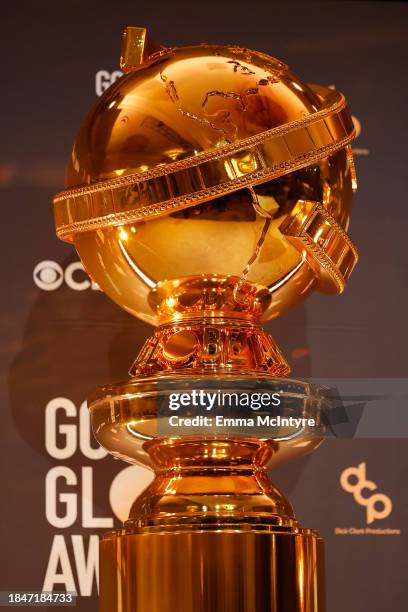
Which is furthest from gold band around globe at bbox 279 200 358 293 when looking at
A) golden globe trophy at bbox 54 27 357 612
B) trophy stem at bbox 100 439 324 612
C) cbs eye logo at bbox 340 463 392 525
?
cbs eye logo at bbox 340 463 392 525

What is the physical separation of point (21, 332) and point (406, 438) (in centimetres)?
56

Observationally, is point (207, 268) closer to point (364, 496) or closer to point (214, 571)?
point (214, 571)

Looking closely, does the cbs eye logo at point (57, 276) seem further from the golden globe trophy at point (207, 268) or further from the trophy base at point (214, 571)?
the trophy base at point (214, 571)

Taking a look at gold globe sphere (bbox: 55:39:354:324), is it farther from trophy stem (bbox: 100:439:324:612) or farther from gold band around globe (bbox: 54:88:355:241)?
trophy stem (bbox: 100:439:324:612)

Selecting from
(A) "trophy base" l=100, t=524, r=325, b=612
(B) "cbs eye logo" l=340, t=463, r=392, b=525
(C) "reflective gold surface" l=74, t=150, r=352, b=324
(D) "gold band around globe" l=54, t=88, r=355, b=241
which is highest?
(D) "gold band around globe" l=54, t=88, r=355, b=241

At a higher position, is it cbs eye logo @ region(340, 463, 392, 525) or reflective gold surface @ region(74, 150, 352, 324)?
reflective gold surface @ region(74, 150, 352, 324)

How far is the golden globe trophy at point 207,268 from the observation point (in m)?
1.14

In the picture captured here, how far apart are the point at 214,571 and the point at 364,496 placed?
42 cm

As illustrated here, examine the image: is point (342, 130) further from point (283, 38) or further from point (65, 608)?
point (65, 608)

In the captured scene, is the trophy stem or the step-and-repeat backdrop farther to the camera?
the step-and-repeat backdrop

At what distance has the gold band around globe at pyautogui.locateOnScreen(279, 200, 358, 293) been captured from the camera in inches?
46.1

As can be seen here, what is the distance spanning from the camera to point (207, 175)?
1130 mm

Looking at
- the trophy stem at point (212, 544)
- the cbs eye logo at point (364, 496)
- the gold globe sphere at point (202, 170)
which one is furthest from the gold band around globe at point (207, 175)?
the cbs eye logo at point (364, 496)

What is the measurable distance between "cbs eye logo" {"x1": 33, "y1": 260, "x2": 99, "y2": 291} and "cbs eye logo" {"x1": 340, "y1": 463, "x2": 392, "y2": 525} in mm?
447
